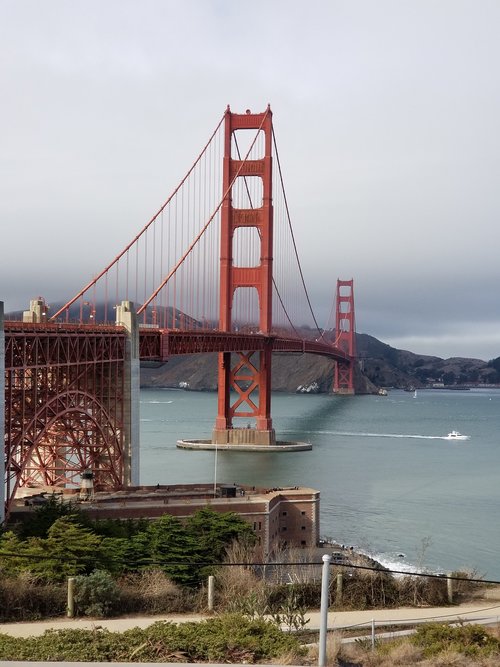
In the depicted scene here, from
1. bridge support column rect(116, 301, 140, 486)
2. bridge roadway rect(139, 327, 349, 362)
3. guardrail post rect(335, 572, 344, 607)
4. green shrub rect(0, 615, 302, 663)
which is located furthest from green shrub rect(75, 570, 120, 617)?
bridge roadway rect(139, 327, 349, 362)

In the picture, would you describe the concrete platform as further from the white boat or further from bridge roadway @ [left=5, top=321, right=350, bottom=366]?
the white boat

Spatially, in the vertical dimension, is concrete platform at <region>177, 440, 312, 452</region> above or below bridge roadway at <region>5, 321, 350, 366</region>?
below

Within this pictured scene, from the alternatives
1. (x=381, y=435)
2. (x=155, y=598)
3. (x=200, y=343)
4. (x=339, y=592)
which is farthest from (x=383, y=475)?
(x=155, y=598)

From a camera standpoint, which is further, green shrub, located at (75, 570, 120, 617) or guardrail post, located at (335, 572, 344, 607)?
guardrail post, located at (335, 572, 344, 607)

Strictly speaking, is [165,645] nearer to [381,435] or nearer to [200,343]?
[200,343]

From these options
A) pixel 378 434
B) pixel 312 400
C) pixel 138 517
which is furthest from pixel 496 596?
pixel 312 400

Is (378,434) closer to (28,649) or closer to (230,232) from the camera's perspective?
(230,232)
